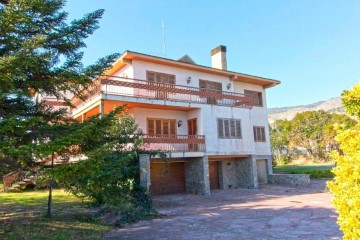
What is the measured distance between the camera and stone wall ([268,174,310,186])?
859 inches

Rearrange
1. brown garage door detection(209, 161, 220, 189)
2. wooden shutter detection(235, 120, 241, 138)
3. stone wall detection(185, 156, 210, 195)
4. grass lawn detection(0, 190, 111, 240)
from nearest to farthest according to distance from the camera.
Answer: grass lawn detection(0, 190, 111, 240)
stone wall detection(185, 156, 210, 195)
wooden shutter detection(235, 120, 241, 138)
brown garage door detection(209, 161, 220, 189)

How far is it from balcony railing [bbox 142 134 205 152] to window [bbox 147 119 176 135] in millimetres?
1645

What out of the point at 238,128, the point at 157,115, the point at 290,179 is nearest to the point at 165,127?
the point at 157,115

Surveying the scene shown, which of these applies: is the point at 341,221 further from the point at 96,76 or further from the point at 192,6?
the point at 192,6

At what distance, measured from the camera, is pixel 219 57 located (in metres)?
24.7

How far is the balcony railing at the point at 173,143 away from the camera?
1617 centimetres

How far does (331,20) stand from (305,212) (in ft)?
47.0

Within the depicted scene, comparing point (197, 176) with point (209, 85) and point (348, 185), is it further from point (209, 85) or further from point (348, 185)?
point (348, 185)

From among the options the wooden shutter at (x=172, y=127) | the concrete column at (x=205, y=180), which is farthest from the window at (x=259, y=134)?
the wooden shutter at (x=172, y=127)

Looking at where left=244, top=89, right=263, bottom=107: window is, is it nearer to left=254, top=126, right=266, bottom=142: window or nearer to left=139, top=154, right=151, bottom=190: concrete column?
left=254, top=126, right=266, bottom=142: window

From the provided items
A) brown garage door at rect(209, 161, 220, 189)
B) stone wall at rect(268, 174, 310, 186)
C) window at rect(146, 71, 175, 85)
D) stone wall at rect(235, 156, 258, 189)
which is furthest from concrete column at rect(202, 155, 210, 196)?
stone wall at rect(268, 174, 310, 186)

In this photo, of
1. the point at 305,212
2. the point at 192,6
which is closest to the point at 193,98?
the point at 192,6

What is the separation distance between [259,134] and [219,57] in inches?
298

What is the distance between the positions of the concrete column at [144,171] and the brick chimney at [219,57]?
42.3 ft
